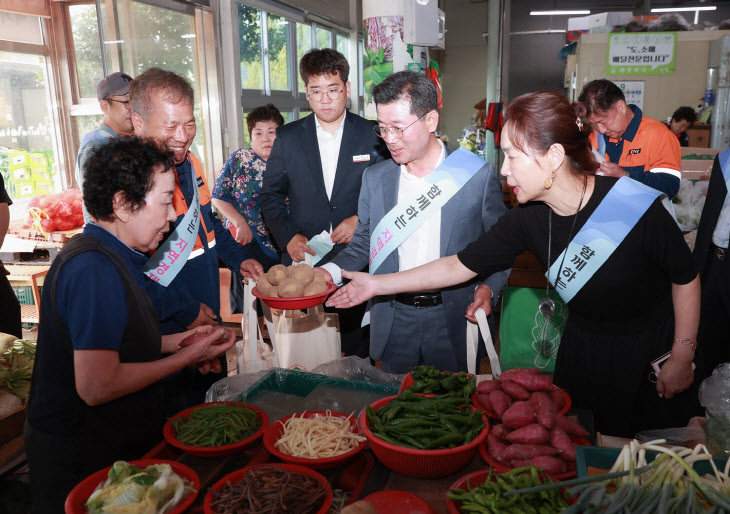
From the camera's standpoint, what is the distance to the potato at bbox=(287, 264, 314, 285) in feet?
6.92

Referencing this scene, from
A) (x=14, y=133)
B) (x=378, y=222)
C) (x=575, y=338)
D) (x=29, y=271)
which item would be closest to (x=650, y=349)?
(x=575, y=338)

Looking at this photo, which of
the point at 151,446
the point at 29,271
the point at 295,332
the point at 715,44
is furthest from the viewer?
the point at 715,44

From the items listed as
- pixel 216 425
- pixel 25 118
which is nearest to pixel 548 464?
pixel 216 425

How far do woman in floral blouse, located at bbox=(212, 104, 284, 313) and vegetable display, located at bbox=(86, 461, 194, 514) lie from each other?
2962 mm

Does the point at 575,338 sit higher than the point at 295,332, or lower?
higher

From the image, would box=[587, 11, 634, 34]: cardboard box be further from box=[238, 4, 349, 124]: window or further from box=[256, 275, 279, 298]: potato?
box=[256, 275, 279, 298]: potato

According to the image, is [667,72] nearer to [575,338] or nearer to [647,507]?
[575,338]

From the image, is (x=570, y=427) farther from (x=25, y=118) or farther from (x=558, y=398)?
(x=25, y=118)

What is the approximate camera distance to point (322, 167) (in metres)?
3.21

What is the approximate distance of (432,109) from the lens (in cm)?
234

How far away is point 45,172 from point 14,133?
0.42 m

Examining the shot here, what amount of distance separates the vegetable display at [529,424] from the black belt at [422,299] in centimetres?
74

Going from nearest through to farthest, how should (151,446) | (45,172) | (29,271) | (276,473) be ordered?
(276,473) < (151,446) < (29,271) < (45,172)

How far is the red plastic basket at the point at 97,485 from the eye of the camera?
1.26 meters
